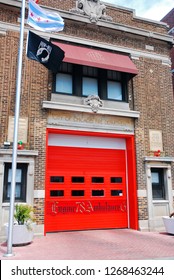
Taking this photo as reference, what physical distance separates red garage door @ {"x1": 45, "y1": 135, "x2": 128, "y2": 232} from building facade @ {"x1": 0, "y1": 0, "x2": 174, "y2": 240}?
0.14 ft

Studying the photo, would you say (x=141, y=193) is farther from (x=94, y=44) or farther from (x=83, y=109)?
(x=94, y=44)

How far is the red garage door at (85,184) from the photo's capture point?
11141 millimetres

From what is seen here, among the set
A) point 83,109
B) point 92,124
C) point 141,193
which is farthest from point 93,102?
point 141,193

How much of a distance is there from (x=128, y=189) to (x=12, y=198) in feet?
21.1

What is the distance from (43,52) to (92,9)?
17.5 feet

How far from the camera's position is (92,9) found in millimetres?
12758

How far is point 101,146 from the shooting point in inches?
489

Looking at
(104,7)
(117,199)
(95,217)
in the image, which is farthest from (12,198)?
(104,7)

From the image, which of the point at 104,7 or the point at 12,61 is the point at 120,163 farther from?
the point at 104,7

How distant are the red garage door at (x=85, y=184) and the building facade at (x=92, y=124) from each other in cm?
4

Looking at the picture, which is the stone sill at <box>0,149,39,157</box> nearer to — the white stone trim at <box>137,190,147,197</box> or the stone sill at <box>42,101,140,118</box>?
the stone sill at <box>42,101,140,118</box>

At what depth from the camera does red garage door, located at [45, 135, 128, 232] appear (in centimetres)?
1114

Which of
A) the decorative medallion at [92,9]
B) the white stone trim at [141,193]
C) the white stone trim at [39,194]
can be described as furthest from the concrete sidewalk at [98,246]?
the decorative medallion at [92,9]

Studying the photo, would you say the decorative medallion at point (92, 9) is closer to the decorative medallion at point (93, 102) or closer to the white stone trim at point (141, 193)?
the decorative medallion at point (93, 102)
